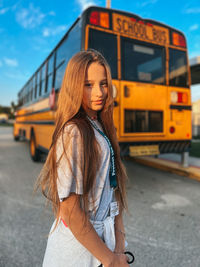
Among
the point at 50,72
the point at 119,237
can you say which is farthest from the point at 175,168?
the point at 119,237

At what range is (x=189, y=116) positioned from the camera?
454cm

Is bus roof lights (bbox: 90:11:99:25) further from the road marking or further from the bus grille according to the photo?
the road marking

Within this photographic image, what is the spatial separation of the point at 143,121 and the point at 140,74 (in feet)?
2.97

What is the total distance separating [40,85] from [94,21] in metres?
3.19

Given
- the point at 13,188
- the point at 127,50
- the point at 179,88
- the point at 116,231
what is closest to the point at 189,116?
the point at 179,88

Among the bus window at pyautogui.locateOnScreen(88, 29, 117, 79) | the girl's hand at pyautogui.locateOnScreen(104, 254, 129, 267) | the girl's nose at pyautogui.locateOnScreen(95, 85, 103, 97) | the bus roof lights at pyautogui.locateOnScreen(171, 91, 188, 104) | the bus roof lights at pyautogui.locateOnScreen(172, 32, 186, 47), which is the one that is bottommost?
the girl's hand at pyautogui.locateOnScreen(104, 254, 129, 267)

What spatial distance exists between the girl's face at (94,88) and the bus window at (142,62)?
10.2 ft

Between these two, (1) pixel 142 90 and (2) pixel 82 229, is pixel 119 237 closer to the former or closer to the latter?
(2) pixel 82 229

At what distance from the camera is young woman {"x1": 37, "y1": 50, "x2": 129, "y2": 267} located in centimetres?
74

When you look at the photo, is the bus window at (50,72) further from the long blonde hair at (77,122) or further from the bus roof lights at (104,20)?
the long blonde hair at (77,122)

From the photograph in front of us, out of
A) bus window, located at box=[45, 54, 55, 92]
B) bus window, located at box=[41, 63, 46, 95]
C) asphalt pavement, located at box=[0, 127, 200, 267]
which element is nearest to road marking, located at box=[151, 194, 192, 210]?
asphalt pavement, located at box=[0, 127, 200, 267]

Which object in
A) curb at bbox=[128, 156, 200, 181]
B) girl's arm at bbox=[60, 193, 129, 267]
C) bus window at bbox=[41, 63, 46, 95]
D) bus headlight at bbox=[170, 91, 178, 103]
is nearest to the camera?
girl's arm at bbox=[60, 193, 129, 267]

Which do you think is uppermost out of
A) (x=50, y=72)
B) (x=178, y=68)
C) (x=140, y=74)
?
(x=50, y=72)

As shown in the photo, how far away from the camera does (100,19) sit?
3.68 metres
